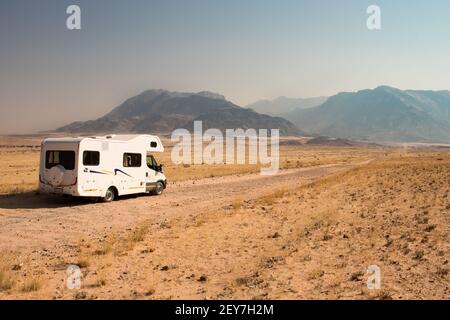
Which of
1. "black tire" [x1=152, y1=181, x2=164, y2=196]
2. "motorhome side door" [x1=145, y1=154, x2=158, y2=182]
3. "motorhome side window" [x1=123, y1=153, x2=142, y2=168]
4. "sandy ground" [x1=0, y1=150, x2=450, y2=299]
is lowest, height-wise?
"sandy ground" [x1=0, y1=150, x2=450, y2=299]

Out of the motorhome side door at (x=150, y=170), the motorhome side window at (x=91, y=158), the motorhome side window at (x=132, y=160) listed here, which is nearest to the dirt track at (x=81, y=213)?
the motorhome side door at (x=150, y=170)

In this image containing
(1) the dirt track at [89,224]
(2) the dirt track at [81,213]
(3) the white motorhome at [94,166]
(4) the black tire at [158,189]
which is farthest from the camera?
(4) the black tire at [158,189]

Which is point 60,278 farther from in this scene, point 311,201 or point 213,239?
point 311,201

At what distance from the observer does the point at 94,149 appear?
18688 millimetres

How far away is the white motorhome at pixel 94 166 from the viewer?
18078 mm

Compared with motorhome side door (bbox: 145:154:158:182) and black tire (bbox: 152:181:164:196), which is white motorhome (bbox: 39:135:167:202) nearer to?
motorhome side door (bbox: 145:154:158:182)

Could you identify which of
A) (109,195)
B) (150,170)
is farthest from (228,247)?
(150,170)

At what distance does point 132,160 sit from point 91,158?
114 inches

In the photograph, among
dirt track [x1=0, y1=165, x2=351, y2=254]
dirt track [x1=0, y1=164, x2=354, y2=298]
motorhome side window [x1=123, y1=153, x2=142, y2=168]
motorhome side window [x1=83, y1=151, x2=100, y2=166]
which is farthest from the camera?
motorhome side window [x1=123, y1=153, x2=142, y2=168]

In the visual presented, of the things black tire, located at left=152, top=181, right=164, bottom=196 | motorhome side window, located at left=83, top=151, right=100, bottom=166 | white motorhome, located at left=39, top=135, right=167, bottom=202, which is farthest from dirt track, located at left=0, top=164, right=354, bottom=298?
motorhome side window, located at left=83, top=151, right=100, bottom=166

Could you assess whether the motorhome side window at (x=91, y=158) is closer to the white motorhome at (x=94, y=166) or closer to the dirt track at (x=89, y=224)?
the white motorhome at (x=94, y=166)

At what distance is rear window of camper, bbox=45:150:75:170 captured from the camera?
18147 millimetres
